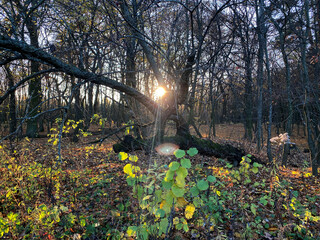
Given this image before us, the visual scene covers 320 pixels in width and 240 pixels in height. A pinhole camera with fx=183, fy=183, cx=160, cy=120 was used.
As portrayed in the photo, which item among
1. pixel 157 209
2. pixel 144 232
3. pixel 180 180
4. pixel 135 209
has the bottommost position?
pixel 135 209

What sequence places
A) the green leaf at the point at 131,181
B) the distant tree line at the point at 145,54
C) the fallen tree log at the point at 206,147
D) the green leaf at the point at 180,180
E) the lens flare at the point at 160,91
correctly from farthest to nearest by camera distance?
the fallen tree log at the point at 206,147
the lens flare at the point at 160,91
the distant tree line at the point at 145,54
the green leaf at the point at 131,181
the green leaf at the point at 180,180

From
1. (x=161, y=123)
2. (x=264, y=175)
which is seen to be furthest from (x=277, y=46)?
(x=161, y=123)

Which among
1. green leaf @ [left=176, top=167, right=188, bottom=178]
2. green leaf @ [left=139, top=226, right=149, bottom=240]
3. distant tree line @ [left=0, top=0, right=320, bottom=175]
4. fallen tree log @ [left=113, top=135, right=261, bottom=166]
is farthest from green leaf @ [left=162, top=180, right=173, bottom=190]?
fallen tree log @ [left=113, top=135, right=261, bottom=166]

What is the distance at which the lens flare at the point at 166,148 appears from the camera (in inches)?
237

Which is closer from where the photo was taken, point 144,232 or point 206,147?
point 144,232

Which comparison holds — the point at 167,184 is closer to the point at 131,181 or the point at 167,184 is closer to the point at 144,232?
the point at 131,181

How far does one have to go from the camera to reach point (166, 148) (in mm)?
6184

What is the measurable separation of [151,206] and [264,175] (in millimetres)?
5287

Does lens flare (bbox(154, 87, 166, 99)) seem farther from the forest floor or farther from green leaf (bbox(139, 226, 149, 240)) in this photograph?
green leaf (bbox(139, 226, 149, 240))

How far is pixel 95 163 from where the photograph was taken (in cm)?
710

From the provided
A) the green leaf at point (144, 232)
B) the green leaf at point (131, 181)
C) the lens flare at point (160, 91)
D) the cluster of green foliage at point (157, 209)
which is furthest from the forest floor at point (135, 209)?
the lens flare at point (160, 91)

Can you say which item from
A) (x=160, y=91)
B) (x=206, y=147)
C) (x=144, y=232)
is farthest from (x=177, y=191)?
(x=206, y=147)

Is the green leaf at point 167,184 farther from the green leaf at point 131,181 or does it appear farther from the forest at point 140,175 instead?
the green leaf at point 131,181

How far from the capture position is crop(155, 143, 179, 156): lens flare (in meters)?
6.02
